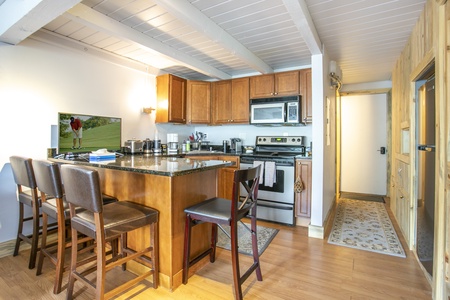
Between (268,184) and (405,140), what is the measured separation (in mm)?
1727

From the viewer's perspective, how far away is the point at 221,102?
4.15 meters

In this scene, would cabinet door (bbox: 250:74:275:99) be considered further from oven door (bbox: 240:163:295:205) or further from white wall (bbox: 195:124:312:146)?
oven door (bbox: 240:163:295:205)

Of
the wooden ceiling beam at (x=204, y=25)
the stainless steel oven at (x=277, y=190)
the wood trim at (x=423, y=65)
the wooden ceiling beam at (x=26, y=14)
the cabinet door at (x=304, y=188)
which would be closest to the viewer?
the wooden ceiling beam at (x=26, y=14)

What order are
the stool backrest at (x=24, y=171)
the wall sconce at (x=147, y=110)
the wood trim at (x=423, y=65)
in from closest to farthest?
the wood trim at (x=423, y=65), the stool backrest at (x=24, y=171), the wall sconce at (x=147, y=110)

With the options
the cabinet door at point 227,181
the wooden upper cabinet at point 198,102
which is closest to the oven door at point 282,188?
the cabinet door at point 227,181

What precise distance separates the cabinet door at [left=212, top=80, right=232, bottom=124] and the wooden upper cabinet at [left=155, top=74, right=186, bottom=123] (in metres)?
0.59

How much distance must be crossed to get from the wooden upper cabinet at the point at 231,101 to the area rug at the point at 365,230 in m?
2.11

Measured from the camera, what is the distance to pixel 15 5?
1.85 metres

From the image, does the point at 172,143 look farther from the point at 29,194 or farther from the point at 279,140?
the point at 29,194

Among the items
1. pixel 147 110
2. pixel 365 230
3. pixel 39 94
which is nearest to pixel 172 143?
pixel 147 110

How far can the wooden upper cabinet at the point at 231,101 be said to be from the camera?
3.92 meters

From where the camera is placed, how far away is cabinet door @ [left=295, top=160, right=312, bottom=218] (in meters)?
3.04

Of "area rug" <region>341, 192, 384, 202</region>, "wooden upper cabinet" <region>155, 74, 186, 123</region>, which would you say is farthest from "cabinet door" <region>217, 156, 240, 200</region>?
"area rug" <region>341, 192, 384, 202</region>

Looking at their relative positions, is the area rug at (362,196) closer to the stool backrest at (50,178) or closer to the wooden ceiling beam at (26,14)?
the stool backrest at (50,178)
